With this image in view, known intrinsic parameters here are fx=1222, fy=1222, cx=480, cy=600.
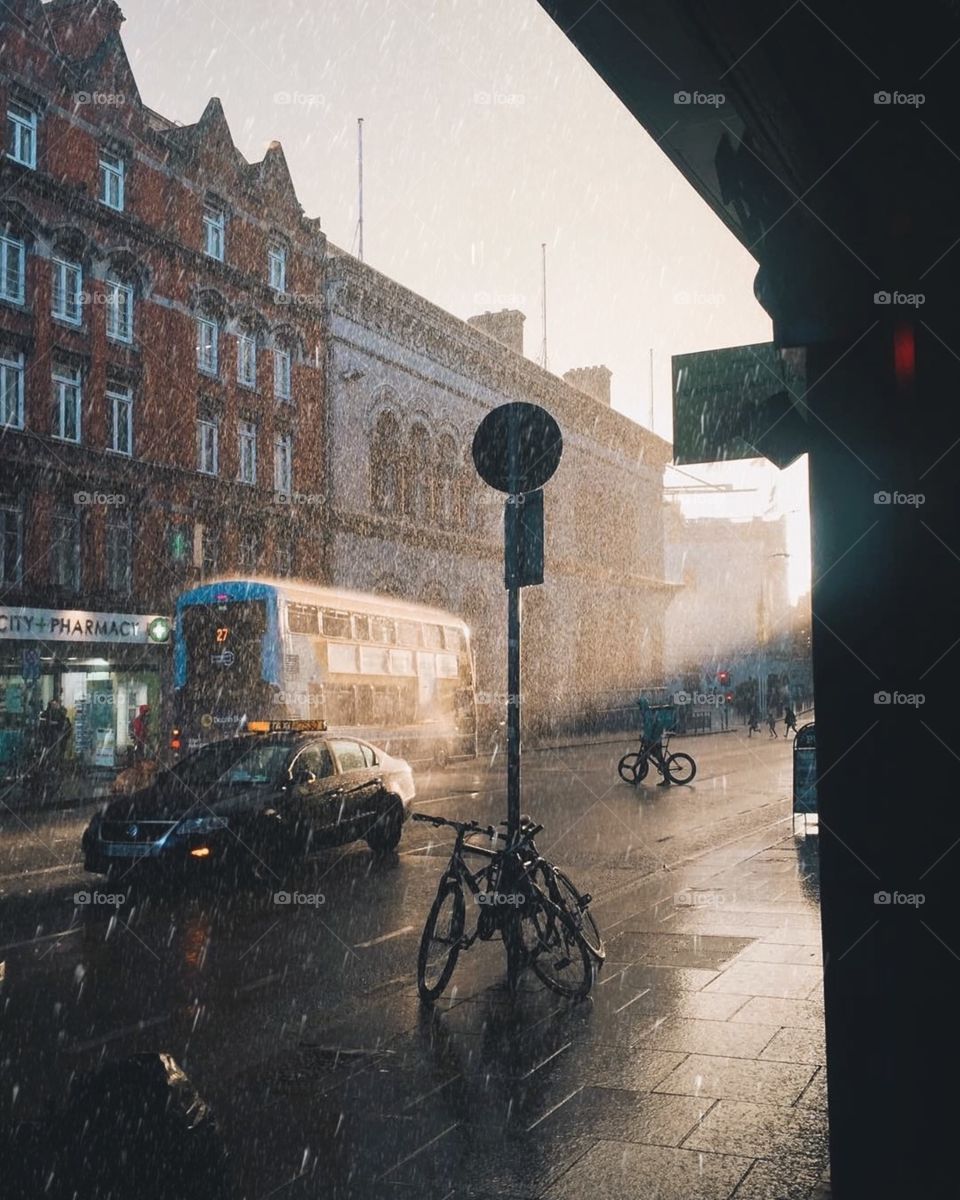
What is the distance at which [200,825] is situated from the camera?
11047mm

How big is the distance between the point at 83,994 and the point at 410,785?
7.12 metres

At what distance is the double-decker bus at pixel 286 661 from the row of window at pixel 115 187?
465 inches

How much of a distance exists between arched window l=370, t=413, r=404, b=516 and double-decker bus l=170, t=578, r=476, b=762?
13011 millimetres

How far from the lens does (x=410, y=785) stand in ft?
→ 47.2

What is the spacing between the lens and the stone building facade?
39.4 meters

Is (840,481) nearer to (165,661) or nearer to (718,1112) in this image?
(718,1112)

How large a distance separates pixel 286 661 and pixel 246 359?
1497 centimetres

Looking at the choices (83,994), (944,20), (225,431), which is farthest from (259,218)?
(944,20)

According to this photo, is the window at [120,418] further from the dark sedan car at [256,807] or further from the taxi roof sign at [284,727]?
the dark sedan car at [256,807]

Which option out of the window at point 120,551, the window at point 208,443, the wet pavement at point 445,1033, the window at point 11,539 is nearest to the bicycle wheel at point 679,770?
the wet pavement at point 445,1033

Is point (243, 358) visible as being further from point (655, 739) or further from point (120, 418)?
point (655, 739)

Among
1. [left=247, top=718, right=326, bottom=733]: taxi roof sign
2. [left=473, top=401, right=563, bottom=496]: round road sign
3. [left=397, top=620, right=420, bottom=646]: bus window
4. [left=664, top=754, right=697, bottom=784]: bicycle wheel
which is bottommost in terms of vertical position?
[left=664, top=754, right=697, bottom=784]: bicycle wheel

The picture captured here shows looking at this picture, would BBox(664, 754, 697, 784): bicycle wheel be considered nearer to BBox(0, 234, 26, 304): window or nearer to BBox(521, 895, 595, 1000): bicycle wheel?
BBox(521, 895, 595, 1000): bicycle wheel

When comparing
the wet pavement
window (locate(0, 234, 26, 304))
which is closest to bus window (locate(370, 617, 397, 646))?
window (locate(0, 234, 26, 304))
